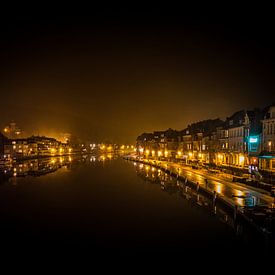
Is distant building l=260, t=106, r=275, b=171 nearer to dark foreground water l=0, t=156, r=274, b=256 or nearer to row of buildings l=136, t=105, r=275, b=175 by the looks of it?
row of buildings l=136, t=105, r=275, b=175

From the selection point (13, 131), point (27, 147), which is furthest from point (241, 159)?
point (13, 131)

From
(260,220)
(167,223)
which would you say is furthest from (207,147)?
(260,220)

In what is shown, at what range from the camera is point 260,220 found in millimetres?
20203

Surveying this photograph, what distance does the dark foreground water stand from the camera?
846 inches

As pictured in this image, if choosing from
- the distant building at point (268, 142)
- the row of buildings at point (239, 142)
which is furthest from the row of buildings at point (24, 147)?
the distant building at point (268, 142)

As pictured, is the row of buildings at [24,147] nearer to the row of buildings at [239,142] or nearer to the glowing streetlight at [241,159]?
the row of buildings at [239,142]

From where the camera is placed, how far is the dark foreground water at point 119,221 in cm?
2148

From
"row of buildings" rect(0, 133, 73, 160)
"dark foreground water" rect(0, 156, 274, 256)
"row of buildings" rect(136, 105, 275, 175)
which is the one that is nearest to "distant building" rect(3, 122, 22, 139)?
"row of buildings" rect(0, 133, 73, 160)

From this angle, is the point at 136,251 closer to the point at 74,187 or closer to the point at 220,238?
the point at 220,238

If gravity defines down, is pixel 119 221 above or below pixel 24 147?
below

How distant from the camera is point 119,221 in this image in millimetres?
27203

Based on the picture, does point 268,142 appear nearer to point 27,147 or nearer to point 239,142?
point 239,142

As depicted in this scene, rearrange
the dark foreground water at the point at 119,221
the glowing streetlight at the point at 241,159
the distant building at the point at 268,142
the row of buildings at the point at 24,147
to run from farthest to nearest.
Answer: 1. the row of buildings at the point at 24,147
2. the glowing streetlight at the point at 241,159
3. the distant building at the point at 268,142
4. the dark foreground water at the point at 119,221

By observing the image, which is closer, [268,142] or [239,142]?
[268,142]
